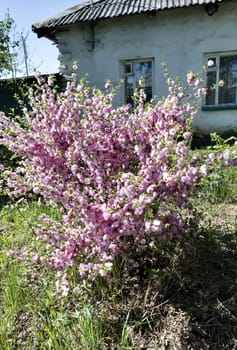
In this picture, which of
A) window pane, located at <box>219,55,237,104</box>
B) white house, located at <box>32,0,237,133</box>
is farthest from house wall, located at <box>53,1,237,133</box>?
window pane, located at <box>219,55,237,104</box>

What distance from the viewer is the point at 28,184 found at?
1817 millimetres

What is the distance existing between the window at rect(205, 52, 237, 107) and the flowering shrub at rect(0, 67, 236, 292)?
5807 millimetres

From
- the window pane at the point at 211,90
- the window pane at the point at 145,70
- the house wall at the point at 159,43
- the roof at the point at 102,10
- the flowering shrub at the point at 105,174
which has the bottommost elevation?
the flowering shrub at the point at 105,174

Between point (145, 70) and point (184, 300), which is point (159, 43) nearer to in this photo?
point (145, 70)

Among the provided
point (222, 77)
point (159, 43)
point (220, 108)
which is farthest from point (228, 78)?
point (159, 43)

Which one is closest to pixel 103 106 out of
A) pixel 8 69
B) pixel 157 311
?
pixel 157 311

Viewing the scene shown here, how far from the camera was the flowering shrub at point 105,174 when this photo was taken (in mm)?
1328

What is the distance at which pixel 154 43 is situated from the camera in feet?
22.8

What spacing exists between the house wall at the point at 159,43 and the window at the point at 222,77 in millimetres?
249

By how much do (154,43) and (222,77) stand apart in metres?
1.93

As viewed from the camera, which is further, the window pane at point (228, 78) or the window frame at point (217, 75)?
the window pane at point (228, 78)

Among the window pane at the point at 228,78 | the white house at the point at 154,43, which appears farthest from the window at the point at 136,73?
the window pane at the point at 228,78

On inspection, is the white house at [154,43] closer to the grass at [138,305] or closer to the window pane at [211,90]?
the window pane at [211,90]

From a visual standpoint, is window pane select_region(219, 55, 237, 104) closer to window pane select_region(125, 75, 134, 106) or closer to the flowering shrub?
window pane select_region(125, 75, 134, 106)
